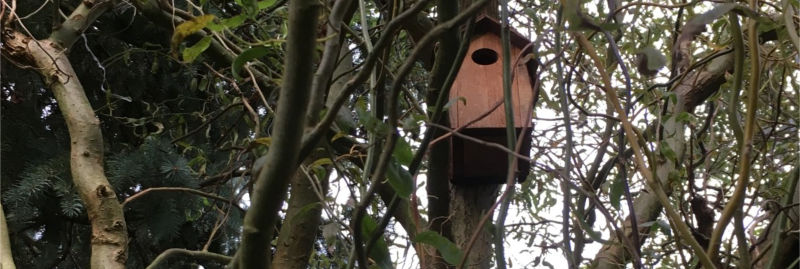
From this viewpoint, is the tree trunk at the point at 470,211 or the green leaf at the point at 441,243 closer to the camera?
the green leaf at the point at 441,243

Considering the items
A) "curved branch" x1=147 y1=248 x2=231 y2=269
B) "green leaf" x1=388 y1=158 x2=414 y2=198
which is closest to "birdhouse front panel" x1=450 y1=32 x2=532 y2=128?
"curved branch" x1=147 y1=248 x2=231 y2=269

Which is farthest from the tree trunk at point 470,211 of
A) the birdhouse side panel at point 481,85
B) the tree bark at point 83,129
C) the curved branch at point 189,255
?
the tree bark at point 83,129

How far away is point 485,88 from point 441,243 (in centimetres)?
85

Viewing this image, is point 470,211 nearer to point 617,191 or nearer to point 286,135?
point 617,191

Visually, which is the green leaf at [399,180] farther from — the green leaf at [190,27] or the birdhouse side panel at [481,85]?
the birdhouse side panel at [481,85]

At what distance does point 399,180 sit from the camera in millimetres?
761

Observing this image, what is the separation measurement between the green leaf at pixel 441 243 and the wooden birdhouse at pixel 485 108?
65cm

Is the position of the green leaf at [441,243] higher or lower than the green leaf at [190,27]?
lower

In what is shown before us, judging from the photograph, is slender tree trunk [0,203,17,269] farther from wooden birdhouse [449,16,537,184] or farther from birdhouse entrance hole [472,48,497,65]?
birdhouse entrance hole [472,48,497,65]

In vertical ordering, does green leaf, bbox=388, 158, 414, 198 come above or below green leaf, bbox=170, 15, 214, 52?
below

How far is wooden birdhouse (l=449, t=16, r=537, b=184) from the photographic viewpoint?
153 centimetres

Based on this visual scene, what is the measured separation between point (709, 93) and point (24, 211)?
164 cm

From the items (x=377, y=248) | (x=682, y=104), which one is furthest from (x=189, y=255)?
(x=682, y=104)

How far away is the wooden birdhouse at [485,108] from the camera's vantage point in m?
1.53
